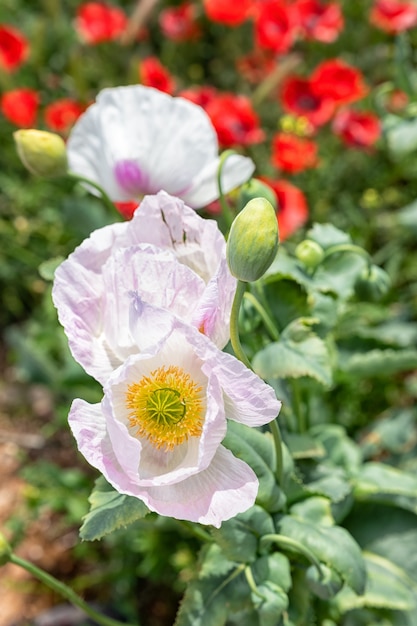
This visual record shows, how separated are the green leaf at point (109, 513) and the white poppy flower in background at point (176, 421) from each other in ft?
0.14

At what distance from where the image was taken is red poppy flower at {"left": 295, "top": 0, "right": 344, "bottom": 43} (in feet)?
6.71

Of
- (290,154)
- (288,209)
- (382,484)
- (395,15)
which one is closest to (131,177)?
(382,484)

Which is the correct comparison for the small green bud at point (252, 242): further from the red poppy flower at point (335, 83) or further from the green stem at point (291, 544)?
the red poppy flower at point (335, 83)

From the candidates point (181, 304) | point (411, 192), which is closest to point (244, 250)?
point (181, 304)

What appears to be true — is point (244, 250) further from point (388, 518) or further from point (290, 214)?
point (290, 214)

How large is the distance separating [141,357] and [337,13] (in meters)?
1.66

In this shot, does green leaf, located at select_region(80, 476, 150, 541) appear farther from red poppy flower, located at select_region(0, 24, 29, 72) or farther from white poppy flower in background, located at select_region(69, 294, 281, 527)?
red poppy flower, located at select_region(0, 24, 29, 72)

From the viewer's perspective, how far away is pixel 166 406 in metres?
0.75

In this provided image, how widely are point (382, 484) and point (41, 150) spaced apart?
66 cm

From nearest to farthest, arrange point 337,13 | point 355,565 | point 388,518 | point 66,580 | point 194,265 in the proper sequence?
point 194,265
point 355,565
point 388,518
point 66,580
point 337,13

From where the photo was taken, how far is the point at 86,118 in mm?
996

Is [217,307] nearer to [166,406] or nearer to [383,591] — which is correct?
[166,406]

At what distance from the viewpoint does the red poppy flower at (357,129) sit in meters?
1.88

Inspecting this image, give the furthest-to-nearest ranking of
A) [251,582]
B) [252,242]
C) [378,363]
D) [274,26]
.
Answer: [274,26] < [378,363] < [251,582] < [252,242]
